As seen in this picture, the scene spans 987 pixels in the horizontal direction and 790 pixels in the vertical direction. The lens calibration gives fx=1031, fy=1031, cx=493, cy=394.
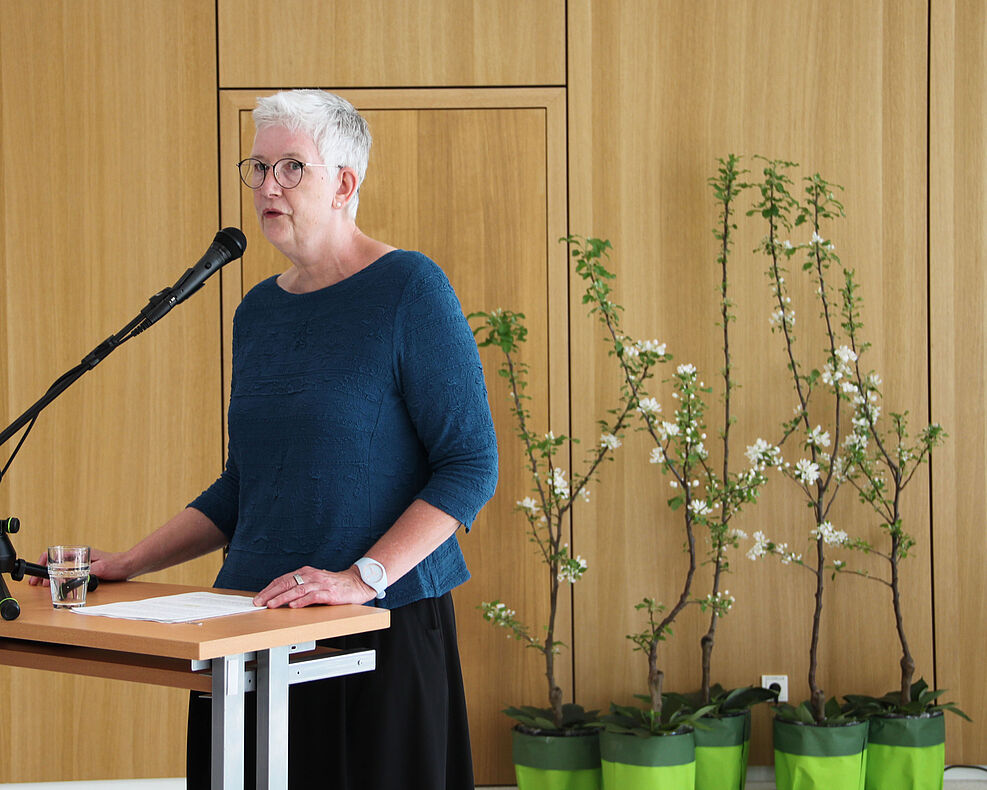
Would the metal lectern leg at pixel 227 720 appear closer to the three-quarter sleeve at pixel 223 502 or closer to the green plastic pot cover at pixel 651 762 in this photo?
the three-quarter sleeve at pixel 223 502

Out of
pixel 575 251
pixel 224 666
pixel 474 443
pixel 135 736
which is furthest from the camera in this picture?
pixel 135 736

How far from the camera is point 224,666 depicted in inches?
49.0

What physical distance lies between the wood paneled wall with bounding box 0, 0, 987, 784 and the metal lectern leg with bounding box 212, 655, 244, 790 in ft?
6.92

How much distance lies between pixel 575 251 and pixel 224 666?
2.16m

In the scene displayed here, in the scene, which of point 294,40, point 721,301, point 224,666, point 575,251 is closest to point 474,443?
point 224,666

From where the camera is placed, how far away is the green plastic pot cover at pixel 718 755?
3.11 metres

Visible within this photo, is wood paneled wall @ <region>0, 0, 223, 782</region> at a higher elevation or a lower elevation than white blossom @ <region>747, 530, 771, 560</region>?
higher

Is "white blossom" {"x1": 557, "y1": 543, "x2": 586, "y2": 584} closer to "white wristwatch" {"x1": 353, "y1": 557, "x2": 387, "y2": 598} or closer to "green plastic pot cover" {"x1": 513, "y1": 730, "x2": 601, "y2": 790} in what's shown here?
"green plastic pot cover" {"x1": 513, "y1": 730, "x2": 601, "y2": 790}

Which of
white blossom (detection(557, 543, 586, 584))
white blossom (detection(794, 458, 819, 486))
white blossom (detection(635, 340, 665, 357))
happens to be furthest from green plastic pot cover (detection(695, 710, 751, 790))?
white blossom (detection(635, 340, 665, 357))

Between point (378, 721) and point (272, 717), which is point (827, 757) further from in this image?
point (272, 717)

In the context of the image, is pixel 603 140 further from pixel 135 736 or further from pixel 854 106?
pixel 135 736

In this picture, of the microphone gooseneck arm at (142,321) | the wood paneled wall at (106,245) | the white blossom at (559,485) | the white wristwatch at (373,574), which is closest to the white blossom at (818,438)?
the white blossom at (559,485)

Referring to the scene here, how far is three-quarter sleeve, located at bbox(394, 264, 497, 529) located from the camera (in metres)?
1.58

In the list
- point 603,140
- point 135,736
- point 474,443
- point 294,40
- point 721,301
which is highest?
point 294,40
